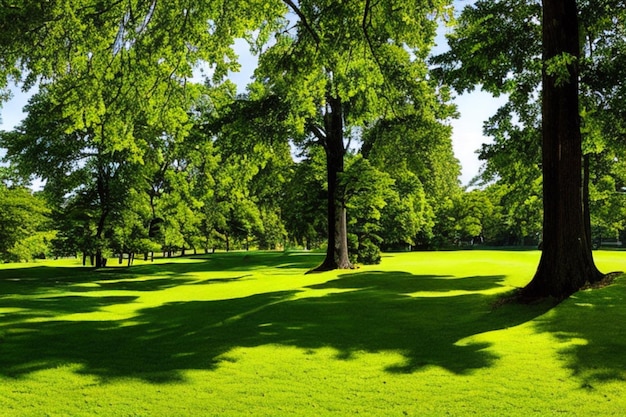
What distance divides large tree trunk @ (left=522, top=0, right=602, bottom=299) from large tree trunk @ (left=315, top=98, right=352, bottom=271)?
43.7ft

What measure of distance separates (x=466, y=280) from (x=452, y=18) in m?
9.21

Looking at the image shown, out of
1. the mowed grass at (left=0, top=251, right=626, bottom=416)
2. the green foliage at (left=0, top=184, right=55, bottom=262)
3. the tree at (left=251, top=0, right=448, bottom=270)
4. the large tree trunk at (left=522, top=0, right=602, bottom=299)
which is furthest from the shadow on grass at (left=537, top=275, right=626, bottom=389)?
the green foliage at (left=0, top=184, right=55, bottom=262)

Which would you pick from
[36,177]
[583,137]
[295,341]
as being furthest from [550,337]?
[36,177]

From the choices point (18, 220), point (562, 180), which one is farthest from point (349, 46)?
point (18, 220)

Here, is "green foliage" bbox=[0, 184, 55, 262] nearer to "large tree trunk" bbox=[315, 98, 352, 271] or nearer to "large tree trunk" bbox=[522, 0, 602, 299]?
"large tree trunk" bbox=[315, 98, 352, 271]

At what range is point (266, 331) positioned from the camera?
33.7 feet

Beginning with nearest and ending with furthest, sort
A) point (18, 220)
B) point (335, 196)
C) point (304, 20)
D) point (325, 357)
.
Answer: point (325, 357) < point (304, 20) < point (335, 196) < point (18, 220)

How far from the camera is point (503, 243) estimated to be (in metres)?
88.7

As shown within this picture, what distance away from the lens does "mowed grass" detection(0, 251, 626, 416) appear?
6148 mm

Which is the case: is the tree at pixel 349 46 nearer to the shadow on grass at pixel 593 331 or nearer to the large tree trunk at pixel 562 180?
the large tree trunk at pixel 562 180

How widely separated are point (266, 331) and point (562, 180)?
321 inches

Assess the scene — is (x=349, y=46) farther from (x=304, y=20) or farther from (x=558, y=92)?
(x=558, y=92)

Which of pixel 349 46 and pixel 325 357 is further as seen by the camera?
pixel 349 46

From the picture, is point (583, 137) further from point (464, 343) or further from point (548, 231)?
point (464, 343)
